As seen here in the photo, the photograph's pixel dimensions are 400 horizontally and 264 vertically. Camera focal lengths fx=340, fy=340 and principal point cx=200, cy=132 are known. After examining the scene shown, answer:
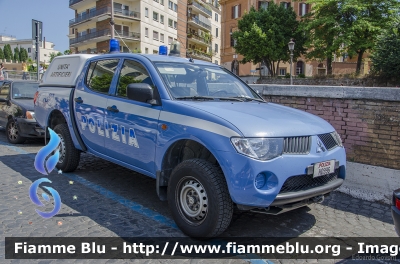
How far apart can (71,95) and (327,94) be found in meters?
4.23

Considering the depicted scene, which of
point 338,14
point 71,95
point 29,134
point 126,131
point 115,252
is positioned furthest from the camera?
point 338,14

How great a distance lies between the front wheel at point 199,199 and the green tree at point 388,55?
79.2 ft

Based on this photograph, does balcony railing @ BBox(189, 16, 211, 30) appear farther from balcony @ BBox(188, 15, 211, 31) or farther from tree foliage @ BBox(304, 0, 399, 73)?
tree foliage @ BBox(304, 0, 399, 73)

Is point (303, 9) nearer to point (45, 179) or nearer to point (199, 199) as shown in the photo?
point (45, 179)

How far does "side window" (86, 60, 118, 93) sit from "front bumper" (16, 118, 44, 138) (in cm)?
354

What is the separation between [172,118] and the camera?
371 centimetres

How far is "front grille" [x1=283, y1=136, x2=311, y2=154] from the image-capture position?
3.25 m

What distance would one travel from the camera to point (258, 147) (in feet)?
10.2

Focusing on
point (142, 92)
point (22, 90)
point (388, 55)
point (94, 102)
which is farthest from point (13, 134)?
point (388, 55)

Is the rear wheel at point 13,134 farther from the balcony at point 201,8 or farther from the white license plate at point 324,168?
the balcony at point 201,8

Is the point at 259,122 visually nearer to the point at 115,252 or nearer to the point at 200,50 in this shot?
the point at 115,252

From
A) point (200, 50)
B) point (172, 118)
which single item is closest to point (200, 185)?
point (172, 118)

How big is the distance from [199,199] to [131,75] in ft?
6.61

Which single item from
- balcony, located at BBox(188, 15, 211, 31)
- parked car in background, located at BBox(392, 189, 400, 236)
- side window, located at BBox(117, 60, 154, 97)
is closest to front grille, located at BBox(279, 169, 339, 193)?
parked car in background, located at BBox(392, 189, 400, 236)
